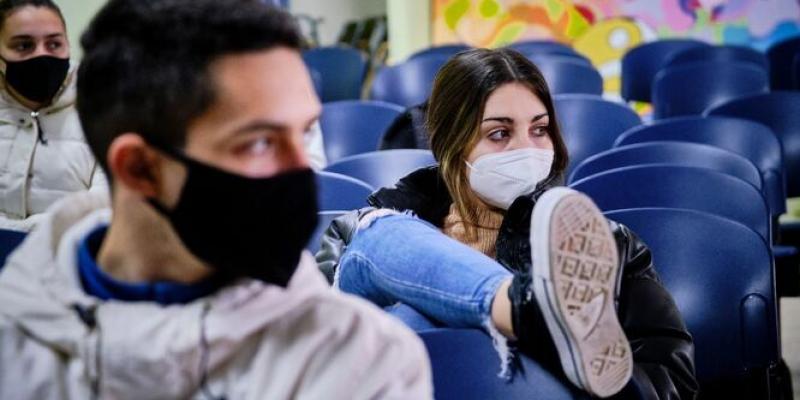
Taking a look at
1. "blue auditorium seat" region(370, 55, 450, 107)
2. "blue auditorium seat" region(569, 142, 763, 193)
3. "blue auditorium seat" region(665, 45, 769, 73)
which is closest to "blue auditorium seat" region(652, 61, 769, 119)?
"blue auditorium seat" region(665, 45, 769, 73)

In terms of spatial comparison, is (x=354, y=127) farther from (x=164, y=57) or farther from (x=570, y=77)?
(x=164, y=57)

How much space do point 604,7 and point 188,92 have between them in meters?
6.76

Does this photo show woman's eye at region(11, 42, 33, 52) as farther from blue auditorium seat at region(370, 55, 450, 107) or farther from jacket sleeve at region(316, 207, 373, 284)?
blue auditorium seat at region(370, 55, 450, 107)

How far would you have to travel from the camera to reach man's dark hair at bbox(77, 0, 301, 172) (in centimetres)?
94

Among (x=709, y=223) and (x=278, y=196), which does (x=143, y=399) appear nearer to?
(x=278, y=196)

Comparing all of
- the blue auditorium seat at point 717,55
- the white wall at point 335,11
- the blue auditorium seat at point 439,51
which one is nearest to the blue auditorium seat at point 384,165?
the blue auditorium seat at point 717,55

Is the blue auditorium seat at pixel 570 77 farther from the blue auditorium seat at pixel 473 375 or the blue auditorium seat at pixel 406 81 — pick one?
the blue auditorium seat at pixel 473 375

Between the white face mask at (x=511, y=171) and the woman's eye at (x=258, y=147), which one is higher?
the woman's eye at (x=258, y=147)

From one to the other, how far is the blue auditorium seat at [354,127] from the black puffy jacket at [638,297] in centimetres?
198

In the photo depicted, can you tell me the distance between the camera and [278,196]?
0.98 metres

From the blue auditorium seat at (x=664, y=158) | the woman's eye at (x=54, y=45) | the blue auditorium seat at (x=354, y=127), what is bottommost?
the blue auditorium seat at (x=354, y=127)

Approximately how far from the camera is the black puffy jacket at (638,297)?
163 cm

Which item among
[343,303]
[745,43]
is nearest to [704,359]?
[343,303]

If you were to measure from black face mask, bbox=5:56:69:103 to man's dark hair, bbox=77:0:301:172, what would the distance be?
158cm
